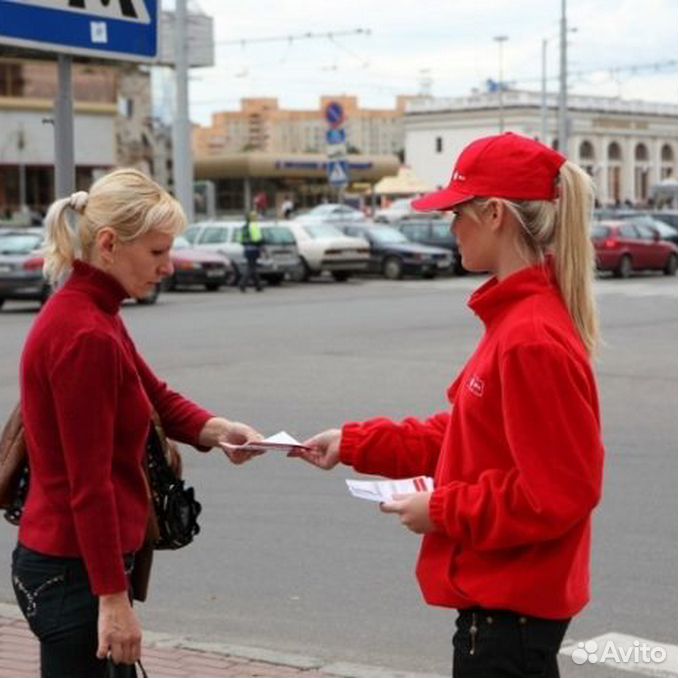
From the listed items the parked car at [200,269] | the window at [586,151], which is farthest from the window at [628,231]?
the window at [586,151]

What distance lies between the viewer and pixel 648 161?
12681 cm

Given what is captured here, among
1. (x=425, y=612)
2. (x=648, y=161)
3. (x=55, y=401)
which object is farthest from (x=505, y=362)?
(x=648, y=161)

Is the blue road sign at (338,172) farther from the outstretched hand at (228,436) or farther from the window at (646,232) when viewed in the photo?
the outstretched hand at (228,436)

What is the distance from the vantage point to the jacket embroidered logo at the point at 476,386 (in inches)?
124

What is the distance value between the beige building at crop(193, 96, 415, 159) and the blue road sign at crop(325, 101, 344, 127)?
141520 millimetres

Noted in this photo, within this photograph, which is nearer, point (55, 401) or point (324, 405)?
point (55, 401)

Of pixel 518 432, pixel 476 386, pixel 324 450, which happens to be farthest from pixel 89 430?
pixel 518 432

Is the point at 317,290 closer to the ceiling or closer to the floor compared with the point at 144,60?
closer to the floor

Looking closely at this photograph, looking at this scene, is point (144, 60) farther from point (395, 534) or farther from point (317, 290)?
point (317, 290)

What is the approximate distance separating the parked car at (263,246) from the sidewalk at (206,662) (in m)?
29.1

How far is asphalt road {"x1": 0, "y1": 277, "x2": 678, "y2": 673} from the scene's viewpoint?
22.1 feet

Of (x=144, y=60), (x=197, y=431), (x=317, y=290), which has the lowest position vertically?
(x=317, y=290)

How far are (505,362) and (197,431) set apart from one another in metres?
1.34

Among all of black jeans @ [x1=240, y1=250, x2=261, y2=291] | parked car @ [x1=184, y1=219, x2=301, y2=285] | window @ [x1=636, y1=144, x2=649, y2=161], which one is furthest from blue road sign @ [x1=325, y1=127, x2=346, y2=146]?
window @ [x1=636, y1=144, x2=649, y2=161]
